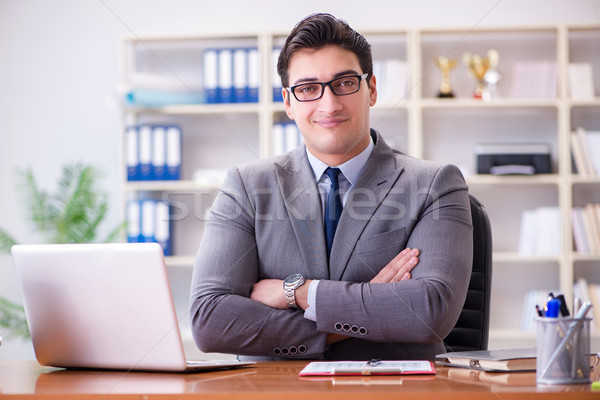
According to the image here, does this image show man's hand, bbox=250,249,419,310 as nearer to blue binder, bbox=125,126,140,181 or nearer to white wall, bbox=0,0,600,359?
blue binder, bbox=125,126,140,181

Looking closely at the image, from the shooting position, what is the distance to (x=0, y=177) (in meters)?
4.18

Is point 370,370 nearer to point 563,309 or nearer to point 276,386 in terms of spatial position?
point 276,386

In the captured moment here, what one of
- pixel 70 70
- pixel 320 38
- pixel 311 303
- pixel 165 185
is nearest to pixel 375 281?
pixel 311 303

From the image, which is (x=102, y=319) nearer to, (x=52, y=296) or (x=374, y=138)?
(x=52, y=296)

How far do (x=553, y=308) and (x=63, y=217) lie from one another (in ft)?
10.4

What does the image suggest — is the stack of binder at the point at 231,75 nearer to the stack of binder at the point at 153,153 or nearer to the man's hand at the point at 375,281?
the stack of binder at the point at 153,153

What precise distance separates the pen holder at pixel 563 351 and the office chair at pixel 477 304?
28.8 inches

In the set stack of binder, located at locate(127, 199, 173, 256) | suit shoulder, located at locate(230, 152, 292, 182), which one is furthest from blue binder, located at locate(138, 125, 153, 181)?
suit shoulder, located at locate(230, 152, 292, 182)

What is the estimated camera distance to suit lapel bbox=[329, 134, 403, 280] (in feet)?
5.61

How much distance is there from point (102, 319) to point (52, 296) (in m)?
0.11

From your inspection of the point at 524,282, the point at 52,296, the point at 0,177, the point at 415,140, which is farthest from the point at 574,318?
the point at 0,177

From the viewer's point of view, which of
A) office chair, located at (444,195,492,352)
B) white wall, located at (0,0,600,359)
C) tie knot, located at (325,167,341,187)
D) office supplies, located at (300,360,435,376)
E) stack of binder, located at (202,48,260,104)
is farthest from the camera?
white wall, located at (0,0,600,359)

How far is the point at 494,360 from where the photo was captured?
3.80ft

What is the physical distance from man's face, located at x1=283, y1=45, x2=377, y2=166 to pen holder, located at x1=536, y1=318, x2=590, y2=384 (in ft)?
2.94
